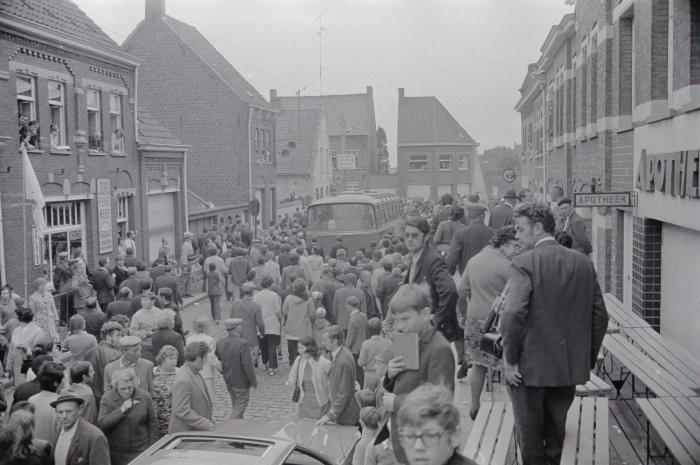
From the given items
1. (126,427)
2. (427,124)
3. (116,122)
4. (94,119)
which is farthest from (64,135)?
→ (427,124)

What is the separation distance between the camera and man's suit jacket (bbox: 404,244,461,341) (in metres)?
7.13

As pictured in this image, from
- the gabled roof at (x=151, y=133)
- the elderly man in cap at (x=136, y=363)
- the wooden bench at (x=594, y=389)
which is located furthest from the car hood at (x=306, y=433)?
the gabled roof at (x=151, y=133)

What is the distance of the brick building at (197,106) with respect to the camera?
41.9 m

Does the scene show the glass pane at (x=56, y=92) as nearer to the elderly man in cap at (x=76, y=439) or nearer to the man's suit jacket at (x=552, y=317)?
the elderly man in cap at (x=76, y=439)

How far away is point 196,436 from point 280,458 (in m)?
0.70

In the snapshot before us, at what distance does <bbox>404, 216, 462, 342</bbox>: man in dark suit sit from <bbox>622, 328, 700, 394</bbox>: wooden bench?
6.82ft

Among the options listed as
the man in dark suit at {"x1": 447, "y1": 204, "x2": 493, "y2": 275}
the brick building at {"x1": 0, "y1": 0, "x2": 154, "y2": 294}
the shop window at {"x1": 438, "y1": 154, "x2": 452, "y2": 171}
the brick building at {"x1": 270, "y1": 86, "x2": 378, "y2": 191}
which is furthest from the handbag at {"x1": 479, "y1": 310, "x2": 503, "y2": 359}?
the brick building at {"x1": 270, "y1": 86, "x2": 378, "y2": 191}

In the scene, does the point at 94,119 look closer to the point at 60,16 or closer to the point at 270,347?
the point at 60,16

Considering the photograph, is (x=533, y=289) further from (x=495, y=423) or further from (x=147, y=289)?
(x=147, y=289)

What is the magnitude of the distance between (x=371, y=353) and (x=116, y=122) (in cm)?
1878

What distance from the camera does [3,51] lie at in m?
19.0

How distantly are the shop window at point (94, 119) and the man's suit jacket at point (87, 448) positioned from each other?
18380 mm

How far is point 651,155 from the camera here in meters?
11.5

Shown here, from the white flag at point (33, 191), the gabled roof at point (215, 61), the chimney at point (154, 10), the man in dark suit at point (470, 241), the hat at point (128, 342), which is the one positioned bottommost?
the hat at point (128, 342)
